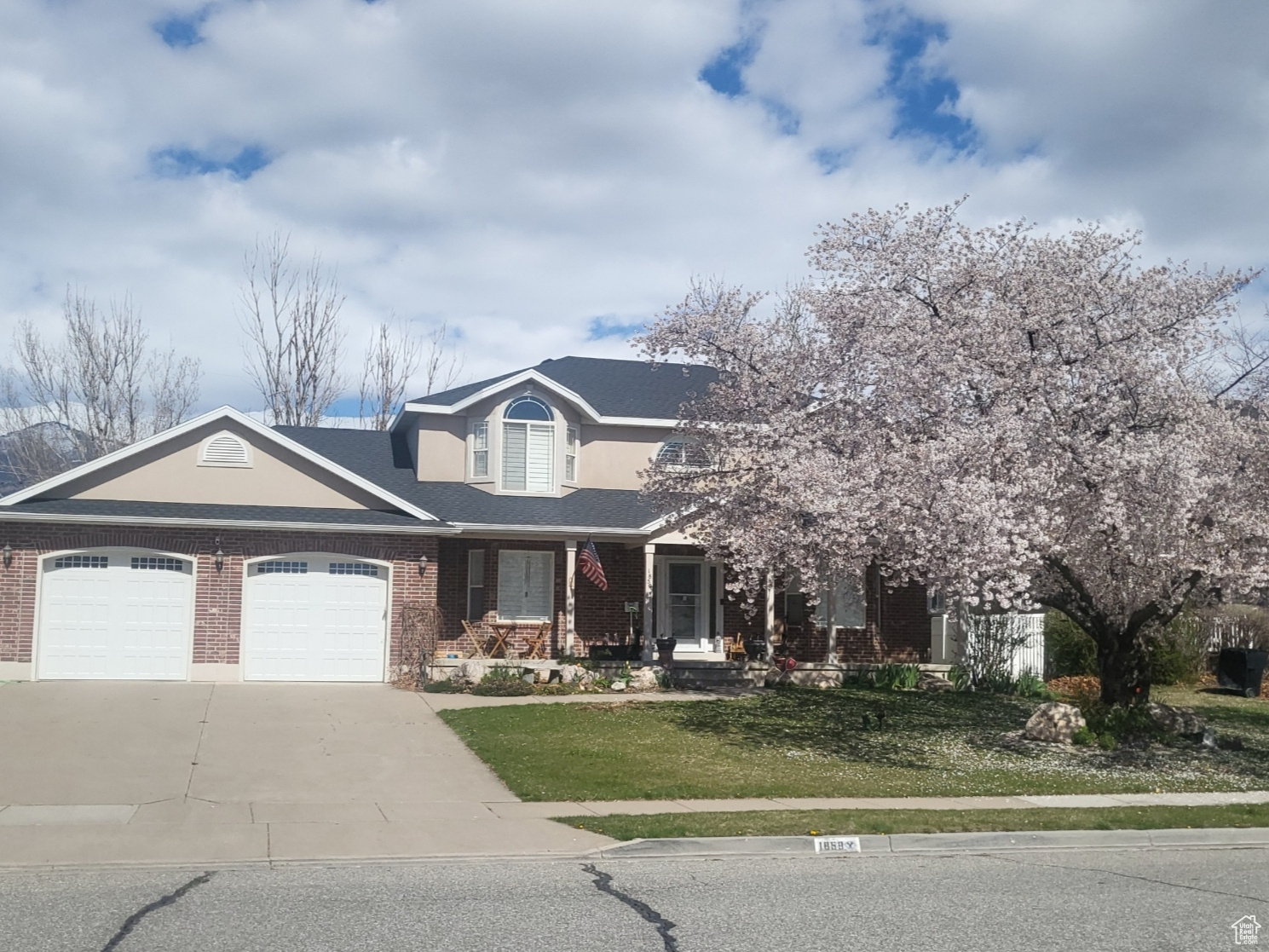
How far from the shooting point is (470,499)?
24.4 metres

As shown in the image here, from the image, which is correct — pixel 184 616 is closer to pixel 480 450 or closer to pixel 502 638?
pixel 502 638

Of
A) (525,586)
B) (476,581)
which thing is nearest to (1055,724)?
(525,586)

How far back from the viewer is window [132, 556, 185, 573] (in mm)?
20594

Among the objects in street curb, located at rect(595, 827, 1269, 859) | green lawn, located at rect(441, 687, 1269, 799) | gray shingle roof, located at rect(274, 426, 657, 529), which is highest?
gray shingle roof, located at rect(274, 426, 657, 529)

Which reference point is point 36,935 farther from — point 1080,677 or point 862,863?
point 1080,677

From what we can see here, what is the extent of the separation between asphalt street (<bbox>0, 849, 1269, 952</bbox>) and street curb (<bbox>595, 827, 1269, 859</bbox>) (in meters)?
0.25

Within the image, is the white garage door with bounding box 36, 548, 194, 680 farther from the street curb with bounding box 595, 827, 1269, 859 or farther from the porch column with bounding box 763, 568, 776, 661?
the street curb with bounding box 595, 827, 1269, 859

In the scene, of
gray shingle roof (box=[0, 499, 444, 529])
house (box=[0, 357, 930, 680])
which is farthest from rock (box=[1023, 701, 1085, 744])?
gray shingle roof (box=[0, 499, 444, 529])

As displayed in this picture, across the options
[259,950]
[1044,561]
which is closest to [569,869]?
[259,950]

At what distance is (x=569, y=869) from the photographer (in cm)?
923

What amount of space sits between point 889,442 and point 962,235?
10.8 feet

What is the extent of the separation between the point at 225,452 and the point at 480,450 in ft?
18.4

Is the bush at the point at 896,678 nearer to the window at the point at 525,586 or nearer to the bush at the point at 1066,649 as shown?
the bush at the point at 1066,649

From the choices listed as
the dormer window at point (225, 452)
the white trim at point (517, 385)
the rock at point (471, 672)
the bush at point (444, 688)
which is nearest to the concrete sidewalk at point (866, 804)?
the bush at point (444, 688)
